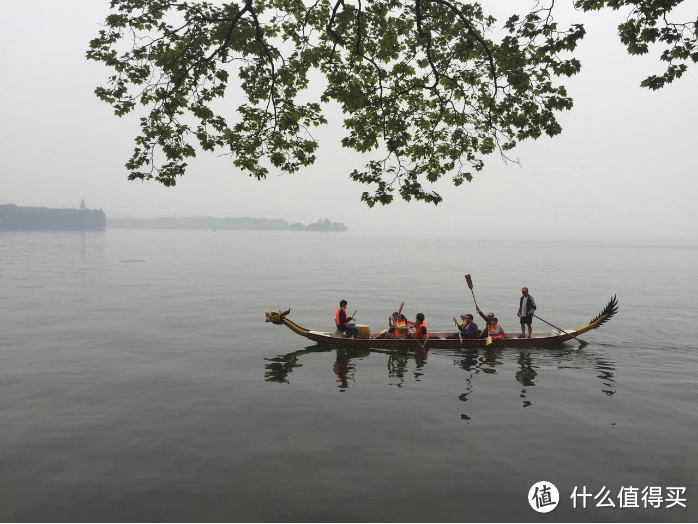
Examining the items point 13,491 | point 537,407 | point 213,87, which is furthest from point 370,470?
point 213,87

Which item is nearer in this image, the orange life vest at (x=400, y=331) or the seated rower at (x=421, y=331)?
the seated rower at (x=421, y=331)

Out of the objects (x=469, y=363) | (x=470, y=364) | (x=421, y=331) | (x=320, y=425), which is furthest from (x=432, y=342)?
(x=320, y=425)

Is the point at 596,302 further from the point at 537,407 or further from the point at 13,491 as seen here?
Result: the point at 13,491

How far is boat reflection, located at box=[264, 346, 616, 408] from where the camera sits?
48.6 ft

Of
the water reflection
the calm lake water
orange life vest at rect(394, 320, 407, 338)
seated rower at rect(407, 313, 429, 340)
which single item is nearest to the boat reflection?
the water reflection

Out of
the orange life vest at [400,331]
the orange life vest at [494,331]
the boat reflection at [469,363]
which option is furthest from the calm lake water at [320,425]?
the orange life vest at [400,331]

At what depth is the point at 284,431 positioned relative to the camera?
424 inches

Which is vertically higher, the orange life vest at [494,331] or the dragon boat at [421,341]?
the orange life vest at [494,331]

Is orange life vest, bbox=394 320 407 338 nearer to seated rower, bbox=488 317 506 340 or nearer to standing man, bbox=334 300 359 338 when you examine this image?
standing man, bbox=334 300 359 338

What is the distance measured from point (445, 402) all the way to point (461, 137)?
7.68 m

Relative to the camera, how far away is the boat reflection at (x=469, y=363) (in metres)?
14.8

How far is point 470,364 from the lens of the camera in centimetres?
1697

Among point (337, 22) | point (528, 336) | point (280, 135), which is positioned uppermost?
point (337, 22)

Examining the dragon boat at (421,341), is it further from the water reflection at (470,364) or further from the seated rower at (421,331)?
the water reflection at (470,364)
